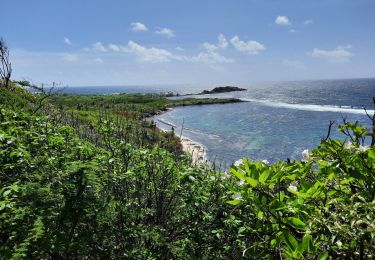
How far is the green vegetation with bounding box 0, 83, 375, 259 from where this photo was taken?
6.17ft

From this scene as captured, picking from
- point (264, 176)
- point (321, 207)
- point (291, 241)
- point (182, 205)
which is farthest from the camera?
point (182, 205)

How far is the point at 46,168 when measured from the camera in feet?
12.3

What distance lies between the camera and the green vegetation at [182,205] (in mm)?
1881

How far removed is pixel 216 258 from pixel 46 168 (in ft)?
7.45

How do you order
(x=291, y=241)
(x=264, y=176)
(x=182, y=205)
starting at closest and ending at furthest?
1. (x=291, y=241)
2. (x=264, y=176)
3. (x=182, y=205)

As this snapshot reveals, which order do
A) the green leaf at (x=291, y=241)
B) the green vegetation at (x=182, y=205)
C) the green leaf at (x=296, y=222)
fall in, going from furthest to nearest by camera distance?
the green vegetation at (x=182, y=205) → the green leaf at (x=296, y=222) → the green leaf at (x=291, y=241)

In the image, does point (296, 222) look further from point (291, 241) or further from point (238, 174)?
point (238, 174)

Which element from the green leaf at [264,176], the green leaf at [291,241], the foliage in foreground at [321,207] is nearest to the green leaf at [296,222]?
the foliage in foreground at [321,207]

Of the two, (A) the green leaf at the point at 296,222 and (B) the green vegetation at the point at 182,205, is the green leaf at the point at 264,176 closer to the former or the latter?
(B) the green vegetation at the point at 182,205

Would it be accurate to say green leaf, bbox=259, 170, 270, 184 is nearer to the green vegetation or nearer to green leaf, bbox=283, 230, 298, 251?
the green vegetation

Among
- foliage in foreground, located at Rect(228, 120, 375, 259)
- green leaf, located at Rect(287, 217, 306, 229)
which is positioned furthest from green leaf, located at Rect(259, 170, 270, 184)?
green leaf, located at Rect(287, 217, 306, 229)

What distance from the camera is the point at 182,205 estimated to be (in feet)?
13.4

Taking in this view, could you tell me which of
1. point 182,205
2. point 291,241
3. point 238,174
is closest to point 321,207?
point 291,241

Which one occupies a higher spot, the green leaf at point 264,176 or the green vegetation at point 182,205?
the green leaf at point 264,176
